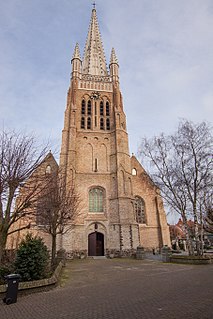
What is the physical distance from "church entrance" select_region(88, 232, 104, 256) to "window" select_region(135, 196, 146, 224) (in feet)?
17.4

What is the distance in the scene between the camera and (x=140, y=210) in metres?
27.3

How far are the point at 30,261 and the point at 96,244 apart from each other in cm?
1702

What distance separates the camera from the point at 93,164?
90.0 ft

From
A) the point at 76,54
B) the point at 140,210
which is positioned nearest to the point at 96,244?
the point at 140,210

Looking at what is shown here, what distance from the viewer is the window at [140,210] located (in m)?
26.8

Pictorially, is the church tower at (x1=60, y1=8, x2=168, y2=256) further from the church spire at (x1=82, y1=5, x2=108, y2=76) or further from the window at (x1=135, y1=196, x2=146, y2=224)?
the church spire at (x1=82, y1=5, x2=108, y2=76)

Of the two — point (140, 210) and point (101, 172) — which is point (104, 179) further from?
point (140, 210)

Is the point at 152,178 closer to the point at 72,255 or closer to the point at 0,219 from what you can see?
the point at 72,255

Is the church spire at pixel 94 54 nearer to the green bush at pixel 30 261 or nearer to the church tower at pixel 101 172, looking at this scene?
the church tower at pixel 101 172

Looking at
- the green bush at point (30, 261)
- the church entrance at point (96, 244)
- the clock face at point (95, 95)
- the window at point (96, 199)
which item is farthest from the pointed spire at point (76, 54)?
the green bush at point (30, 261)

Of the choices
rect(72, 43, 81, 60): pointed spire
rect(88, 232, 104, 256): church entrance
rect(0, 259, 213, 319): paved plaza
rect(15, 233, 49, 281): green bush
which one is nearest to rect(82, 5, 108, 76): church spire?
rect(72, 43, 81, 60): pointed spire

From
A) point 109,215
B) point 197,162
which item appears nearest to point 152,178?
point 197,162

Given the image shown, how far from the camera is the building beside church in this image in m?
23.2

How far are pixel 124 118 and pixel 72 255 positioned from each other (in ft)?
62.1
